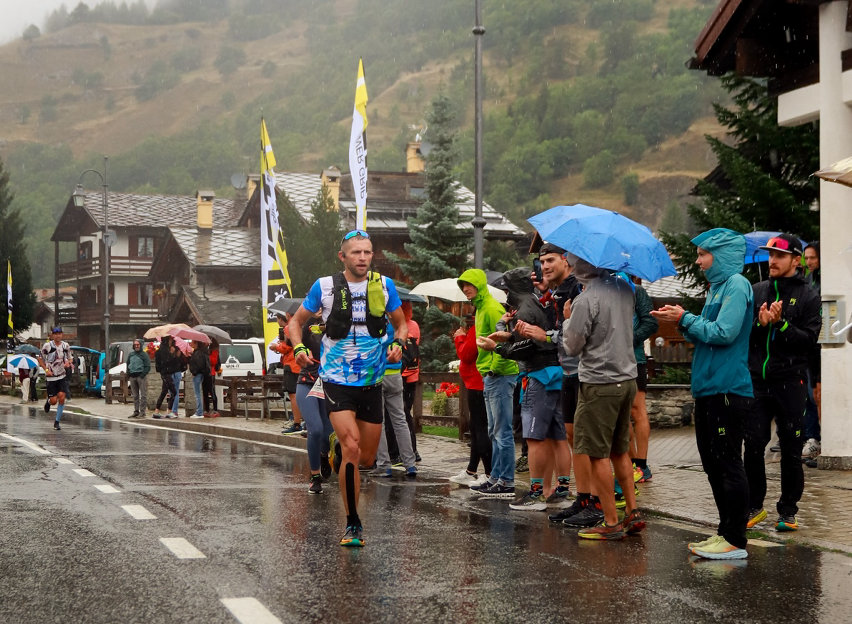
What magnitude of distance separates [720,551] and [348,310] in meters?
2.70

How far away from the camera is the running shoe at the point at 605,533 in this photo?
26.5ft

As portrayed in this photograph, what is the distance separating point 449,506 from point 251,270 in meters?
53.9

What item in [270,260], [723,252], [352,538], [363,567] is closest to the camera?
[363,567]

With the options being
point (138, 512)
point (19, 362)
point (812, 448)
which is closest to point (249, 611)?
point (138, 512)

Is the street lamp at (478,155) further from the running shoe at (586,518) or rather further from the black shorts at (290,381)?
the running shoe at (586,518)

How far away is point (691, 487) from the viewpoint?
10.9 meters

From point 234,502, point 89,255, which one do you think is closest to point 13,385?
point 89,255

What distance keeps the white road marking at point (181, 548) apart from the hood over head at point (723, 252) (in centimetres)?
345

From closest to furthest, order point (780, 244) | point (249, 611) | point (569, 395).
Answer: point (249, 611)
point (780, 244)
point (569, 395)

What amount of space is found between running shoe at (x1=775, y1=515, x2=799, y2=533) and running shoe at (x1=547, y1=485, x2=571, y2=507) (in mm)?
2004

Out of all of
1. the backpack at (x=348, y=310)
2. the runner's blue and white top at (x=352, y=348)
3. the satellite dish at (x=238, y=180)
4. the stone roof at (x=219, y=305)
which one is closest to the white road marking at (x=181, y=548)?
the runner's blue and white top at (x=352, y=348)

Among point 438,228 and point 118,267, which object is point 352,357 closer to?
point 438,228

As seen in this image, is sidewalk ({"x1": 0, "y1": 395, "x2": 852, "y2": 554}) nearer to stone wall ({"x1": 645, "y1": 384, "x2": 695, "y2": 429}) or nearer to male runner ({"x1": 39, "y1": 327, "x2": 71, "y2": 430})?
stone wall ({"x1": 645, "y1": 384, "x2": 695, "y2": 429})

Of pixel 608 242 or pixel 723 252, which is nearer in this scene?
pixel 723 252
